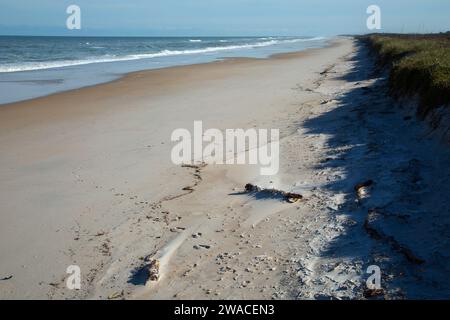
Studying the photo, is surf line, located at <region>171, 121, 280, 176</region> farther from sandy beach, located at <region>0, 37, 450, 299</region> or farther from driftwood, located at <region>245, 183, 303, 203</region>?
driftwood, located at <region>245, 183, 303, 203</region>

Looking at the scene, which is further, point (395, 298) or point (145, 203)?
point (145, 203)

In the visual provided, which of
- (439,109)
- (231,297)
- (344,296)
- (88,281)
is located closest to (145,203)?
(88,281)

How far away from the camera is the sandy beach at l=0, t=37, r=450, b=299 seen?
3.72m

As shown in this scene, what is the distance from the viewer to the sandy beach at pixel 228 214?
372 centimetres

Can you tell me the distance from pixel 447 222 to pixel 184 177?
144 inches

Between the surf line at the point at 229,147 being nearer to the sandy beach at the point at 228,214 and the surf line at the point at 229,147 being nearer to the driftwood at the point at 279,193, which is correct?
the sandy beach at the point at 228,214

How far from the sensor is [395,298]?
328 centimetres

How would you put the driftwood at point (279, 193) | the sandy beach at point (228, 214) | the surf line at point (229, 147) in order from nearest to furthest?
the sandy beach at point (228, 214) → the driftwood at point (279, 193) → the surf line at point (229, 147)

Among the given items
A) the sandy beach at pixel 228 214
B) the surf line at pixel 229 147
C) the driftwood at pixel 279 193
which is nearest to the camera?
the sandy beach at pixel 228 214

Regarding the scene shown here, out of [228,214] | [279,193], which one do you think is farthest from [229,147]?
[228,214]

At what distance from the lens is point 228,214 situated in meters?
5.14

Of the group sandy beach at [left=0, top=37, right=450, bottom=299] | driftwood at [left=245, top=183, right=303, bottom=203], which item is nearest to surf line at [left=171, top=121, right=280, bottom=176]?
sandy beach at [left=0, top=37, right=450, bottom=299]

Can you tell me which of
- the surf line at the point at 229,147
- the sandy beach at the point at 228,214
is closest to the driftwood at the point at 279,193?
the sandy beach at the point at 228,214

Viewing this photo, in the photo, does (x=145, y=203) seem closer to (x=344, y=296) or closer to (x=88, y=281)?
(x=88, y=281)
